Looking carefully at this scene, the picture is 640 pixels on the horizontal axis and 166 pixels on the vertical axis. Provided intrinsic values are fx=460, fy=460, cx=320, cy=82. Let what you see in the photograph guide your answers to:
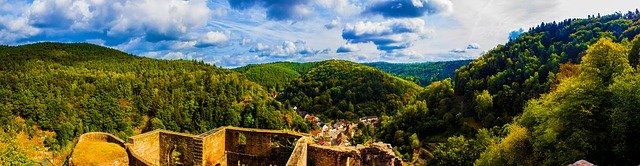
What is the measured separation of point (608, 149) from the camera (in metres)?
22.4

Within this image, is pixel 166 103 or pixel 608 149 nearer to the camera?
pixel 608 149

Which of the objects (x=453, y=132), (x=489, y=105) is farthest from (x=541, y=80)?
(x=453, y=132)

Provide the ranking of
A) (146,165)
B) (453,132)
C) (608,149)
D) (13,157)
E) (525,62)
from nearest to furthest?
(146,165) → (608,149) → (13,157) → (453,132) → (525,62)

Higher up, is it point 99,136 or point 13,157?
point 99,136

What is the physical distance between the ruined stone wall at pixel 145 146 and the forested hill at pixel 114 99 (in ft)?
266

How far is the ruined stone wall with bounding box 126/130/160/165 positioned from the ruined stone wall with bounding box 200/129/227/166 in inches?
103

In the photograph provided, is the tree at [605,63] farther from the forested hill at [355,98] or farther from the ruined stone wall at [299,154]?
the forested hill at [355,98]

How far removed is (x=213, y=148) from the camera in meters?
23.2

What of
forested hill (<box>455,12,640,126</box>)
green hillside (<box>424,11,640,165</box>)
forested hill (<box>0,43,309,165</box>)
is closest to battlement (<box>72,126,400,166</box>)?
green hillside (<box>424,11,640,165</box>)

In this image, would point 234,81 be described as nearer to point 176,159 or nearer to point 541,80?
point 541,80

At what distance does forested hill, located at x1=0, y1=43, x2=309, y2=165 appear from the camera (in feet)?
349

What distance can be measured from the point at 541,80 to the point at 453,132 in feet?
76.1

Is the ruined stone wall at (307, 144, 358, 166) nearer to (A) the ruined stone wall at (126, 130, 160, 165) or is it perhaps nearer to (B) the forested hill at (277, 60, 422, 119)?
(A) the ruined stone wall at (126, 130, 160, 165)

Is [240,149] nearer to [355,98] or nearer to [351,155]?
[351,155]
